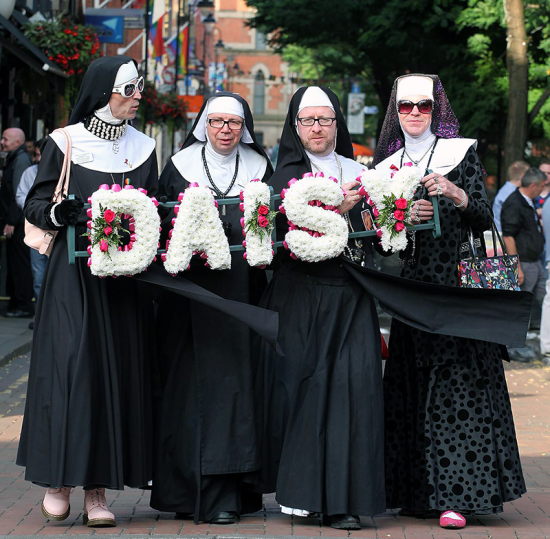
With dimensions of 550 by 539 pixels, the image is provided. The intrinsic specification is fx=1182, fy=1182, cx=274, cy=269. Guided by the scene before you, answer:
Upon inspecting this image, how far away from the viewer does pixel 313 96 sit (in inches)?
229

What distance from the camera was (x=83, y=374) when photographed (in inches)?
216

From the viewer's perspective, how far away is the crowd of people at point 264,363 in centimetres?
558

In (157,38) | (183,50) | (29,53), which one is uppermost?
(183,50)

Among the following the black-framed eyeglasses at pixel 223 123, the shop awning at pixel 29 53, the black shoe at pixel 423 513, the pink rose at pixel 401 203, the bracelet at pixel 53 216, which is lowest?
the black shoe at pixel 423 513

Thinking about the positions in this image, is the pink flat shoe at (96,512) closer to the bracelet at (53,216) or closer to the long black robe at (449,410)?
the bracelet at (53,216)

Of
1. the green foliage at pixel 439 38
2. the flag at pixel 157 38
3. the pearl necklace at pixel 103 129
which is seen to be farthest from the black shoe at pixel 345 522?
the flag at pixel 157 38

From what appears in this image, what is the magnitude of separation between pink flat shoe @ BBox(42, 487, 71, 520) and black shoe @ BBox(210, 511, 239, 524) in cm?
72

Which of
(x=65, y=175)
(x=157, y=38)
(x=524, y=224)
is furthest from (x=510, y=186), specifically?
(x=157, y=38)

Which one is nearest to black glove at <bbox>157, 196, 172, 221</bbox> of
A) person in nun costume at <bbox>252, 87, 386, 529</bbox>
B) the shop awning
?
person in nun costume at <bbox>252, 87, 386, 529</bbox>

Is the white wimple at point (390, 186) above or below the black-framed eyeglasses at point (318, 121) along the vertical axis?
below

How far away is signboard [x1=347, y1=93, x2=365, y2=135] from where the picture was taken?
106ft

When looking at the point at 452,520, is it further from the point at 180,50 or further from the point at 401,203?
the point at 180,50

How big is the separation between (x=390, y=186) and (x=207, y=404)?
139 cm

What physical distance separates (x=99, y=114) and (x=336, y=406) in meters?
1.81
